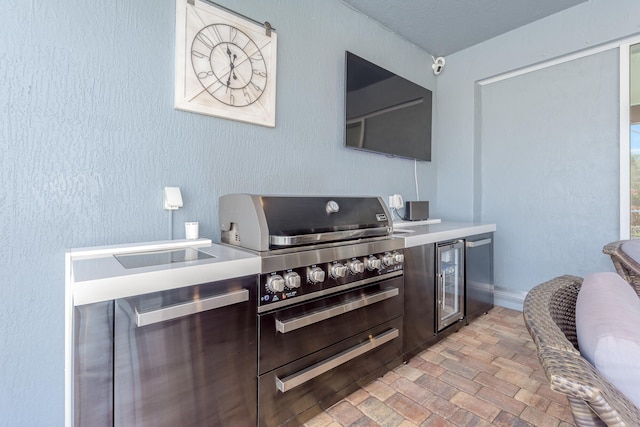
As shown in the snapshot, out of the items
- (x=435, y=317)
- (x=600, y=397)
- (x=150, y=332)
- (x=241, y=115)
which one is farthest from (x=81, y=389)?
Answer: (x=435, y=317)

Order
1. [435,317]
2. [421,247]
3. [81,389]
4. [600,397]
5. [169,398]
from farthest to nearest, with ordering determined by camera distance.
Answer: [435,317]
[421,247]
[169,398]
[81,389]
[600,397]

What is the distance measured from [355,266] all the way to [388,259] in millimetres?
285

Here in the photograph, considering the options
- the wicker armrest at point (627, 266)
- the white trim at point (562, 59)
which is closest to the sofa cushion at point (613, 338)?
the wicker armrest at point (627, 266)

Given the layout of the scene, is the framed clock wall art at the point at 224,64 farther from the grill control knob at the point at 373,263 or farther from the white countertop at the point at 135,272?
the grill control knob at the point at 373,263

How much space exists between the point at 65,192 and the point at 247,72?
117cm

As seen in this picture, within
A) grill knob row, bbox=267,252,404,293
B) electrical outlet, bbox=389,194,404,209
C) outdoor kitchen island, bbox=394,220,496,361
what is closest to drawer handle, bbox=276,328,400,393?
outdoor kitchen island, bbox=394,220,496,361

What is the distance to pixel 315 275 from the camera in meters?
1.41

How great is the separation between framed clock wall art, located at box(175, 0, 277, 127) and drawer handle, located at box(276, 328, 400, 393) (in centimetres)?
146

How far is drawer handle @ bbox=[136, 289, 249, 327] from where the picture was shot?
99cm

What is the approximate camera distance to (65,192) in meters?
1.38

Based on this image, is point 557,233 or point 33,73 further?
point 557,233

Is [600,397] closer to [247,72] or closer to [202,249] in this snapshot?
[202,249]

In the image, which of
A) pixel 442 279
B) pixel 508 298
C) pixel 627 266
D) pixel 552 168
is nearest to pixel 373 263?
pixel 442 279

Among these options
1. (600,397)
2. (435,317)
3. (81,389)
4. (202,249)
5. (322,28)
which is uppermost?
(322,28)
